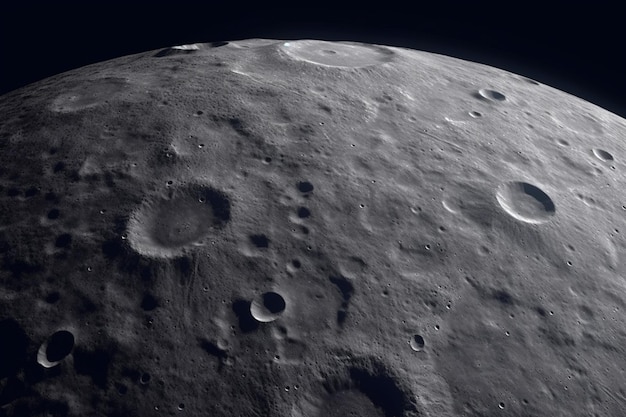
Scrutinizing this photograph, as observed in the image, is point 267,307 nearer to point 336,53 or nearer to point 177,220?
point 177,220

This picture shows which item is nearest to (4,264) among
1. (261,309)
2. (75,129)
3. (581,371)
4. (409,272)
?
(75,129)

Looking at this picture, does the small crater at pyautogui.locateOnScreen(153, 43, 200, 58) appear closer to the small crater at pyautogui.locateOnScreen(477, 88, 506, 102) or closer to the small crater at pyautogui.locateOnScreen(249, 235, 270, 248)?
the small crater at pyautogui.locateOnScreen(477, 88, 506, 102)

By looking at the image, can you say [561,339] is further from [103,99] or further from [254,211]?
[103,99]

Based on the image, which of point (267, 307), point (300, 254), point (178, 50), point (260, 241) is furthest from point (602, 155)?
point (178, 50)

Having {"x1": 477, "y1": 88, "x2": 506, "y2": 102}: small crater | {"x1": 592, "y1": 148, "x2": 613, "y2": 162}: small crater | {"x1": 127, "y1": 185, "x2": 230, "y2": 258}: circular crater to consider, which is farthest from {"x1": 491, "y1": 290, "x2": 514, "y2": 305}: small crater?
{"x1": 477, "y1": 88, "x2": 506, "y2": 102}: small crater

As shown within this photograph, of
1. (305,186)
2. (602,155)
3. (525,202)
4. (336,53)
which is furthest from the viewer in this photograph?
(336,53)

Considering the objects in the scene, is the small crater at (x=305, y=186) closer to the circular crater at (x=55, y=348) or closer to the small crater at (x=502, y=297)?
the small crater at (x=502, y=297)
